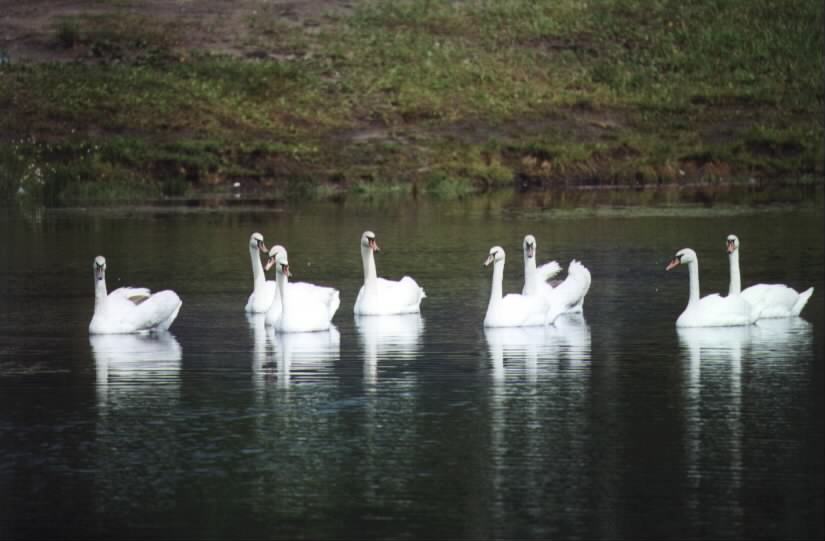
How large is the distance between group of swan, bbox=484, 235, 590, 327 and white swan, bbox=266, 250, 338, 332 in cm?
189

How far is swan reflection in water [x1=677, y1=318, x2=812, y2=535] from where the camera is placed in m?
14.9

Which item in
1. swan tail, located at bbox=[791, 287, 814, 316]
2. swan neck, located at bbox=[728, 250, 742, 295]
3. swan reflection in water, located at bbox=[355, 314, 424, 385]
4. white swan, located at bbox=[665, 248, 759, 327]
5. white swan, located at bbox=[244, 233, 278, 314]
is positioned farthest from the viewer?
white swan, located at bbox=[244, 233, 278, 314]

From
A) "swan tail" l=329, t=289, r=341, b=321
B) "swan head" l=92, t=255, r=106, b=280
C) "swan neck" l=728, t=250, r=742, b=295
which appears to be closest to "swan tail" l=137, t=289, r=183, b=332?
"swan head" l=92, t=255, r=106, b=280

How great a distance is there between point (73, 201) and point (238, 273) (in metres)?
18.5

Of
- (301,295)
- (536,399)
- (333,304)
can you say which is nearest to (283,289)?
(301,295)

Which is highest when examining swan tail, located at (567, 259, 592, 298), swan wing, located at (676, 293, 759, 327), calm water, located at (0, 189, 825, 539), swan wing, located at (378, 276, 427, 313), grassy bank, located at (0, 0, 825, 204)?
grassy bank, located at (0, 0, 825, 204)

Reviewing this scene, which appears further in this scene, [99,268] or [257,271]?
[257,271]

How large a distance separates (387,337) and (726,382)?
16.9ft

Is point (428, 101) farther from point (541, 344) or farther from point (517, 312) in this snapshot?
point (541, 344)

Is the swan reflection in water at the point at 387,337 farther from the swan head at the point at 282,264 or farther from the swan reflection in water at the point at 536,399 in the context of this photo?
the swan head at the point at 282,264

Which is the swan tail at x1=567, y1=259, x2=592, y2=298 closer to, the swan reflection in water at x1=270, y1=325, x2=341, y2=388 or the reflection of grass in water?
the swan reflection in water at x1=270, y1=325, x2=341, y2=388

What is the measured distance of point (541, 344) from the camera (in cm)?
2206

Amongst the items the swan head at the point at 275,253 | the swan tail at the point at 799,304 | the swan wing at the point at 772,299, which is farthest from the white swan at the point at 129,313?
the swan tail at the point at 799,304

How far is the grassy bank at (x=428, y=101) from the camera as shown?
53.6 meters
